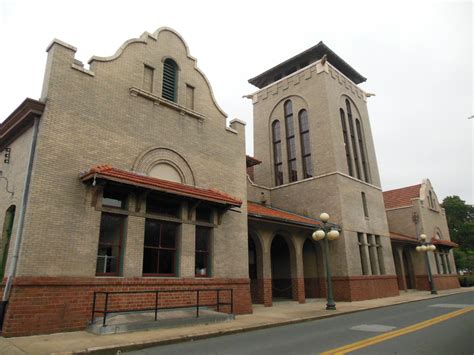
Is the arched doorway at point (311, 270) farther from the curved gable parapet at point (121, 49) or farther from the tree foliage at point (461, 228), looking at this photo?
the tree foliage at point (461, 228)

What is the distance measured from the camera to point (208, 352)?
7.18 meters

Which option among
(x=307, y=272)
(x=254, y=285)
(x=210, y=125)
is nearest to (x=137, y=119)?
(x=210, y=125)

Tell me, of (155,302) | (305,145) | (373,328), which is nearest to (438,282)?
(305,145)

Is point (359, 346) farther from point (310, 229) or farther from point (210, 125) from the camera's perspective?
point (310, 229)

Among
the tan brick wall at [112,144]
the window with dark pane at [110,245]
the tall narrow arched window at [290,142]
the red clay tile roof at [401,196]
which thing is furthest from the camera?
the red clay tile roof at [401,196]

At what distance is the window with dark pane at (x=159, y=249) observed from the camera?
11688mm

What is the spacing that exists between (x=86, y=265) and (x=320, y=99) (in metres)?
20.3

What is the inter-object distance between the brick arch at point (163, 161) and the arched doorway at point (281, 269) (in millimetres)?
10360

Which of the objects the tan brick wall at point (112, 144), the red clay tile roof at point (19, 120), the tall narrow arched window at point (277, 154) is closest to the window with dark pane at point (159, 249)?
the tan brick wall at point (112, 144)

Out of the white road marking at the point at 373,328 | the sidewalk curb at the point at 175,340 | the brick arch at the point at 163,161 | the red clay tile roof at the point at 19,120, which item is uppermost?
the red clay tile roof at the point at 19,120

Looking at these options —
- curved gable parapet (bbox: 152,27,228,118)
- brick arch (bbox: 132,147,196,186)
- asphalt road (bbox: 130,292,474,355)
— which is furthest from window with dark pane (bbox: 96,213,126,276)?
curved gable parapet (bbox: 152,27,228,118)

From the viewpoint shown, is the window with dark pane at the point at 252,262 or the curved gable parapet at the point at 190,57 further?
the window with dark pane at the point at 252,262

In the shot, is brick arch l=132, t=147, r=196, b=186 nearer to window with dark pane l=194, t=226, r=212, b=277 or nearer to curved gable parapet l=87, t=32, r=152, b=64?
window with dark pane l=194, t=226, r=212, b=277

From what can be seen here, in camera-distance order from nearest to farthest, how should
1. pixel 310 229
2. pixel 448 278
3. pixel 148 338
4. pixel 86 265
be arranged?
pixel 148 338
pixel 86 265
pixel 310 229
pixel 448 278
